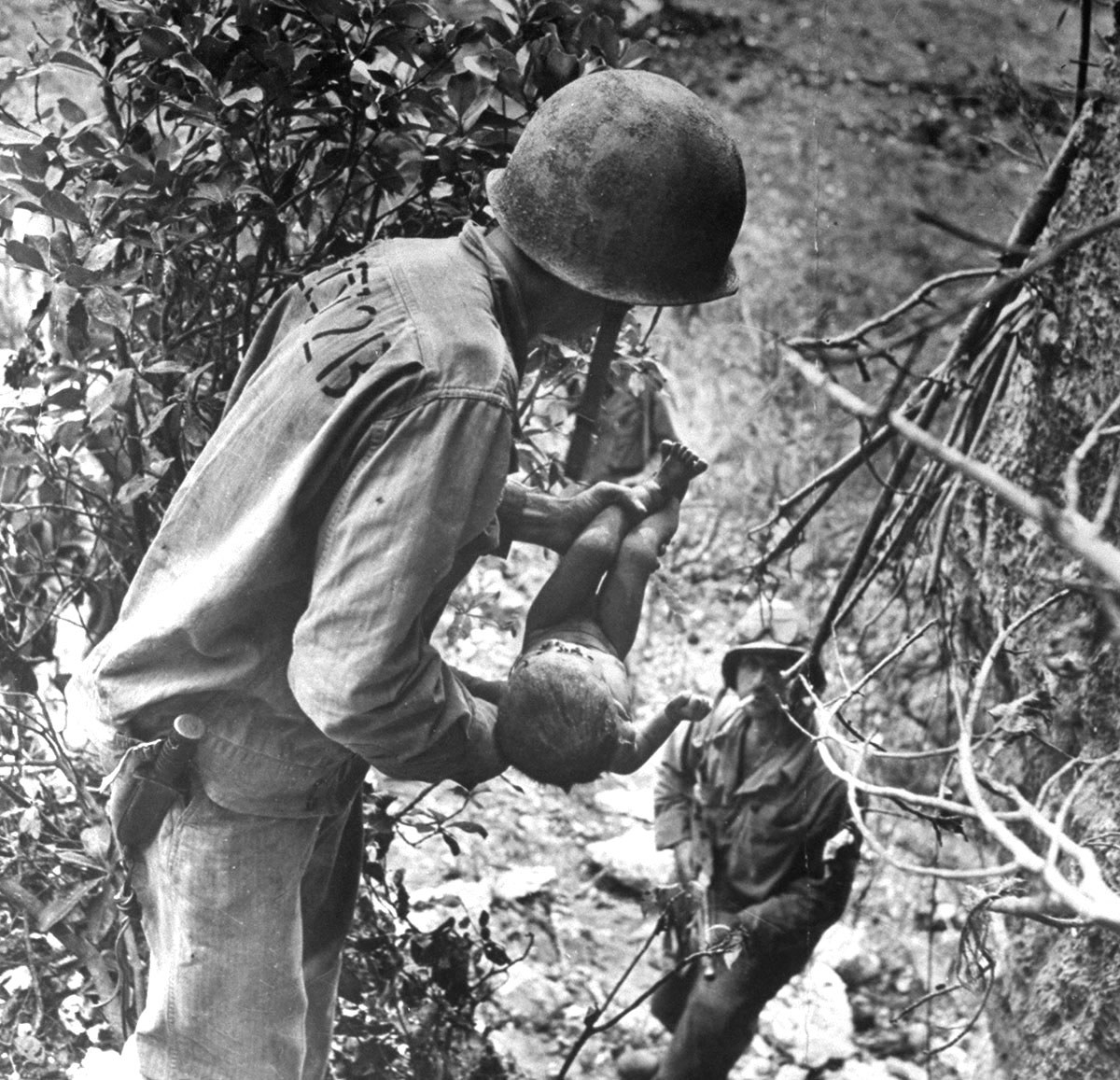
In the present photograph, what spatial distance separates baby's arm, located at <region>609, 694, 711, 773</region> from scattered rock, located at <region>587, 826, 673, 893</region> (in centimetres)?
270

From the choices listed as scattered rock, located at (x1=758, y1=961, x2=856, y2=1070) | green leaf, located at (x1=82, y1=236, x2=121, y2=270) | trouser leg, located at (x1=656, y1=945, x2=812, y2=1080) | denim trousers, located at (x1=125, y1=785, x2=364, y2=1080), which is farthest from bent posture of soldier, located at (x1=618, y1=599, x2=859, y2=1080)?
green leaf, located at (x1=82, y1=236, x2=121, y2=270)

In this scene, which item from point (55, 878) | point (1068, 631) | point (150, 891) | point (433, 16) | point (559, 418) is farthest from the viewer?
point (559, 418)

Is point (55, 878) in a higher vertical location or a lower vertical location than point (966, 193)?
lower

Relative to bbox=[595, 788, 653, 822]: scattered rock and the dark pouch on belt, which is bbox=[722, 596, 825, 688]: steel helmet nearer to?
bbox=[595, 788, 653, 822]: scattered rock

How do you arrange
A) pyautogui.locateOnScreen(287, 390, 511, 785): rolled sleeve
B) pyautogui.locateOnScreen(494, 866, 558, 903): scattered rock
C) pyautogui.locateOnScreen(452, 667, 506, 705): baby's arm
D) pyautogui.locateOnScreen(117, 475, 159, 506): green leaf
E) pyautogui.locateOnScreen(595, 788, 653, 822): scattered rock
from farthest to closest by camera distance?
pyautogui.locateOnScreen(595, 788, 653, 822): scattered rock → pyautogui.locateOnScreen(494, 866, 558, 903): scattered rock → pyautogui.locateOnScreen(117, 475, 159, 506): green leaf → pyautogui.locateOnScreen(452, 667, 506, 705): baby's arm → pyautogui.locateOnScreen(287, 390, 511, 785): rolled sleeve

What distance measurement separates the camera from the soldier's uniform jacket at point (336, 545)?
1982 mm

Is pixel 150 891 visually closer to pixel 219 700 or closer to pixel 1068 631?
pixel 219 700

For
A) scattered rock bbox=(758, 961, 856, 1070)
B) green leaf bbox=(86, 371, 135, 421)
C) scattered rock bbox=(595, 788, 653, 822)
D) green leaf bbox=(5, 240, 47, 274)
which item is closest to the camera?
green leaf bbox=(5, 240, 47, 274)

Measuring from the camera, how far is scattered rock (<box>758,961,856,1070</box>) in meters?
4.62

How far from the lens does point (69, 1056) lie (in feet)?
10.4

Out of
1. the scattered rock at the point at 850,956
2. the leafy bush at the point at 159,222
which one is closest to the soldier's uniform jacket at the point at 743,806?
the scattered rock at the point at 850,956

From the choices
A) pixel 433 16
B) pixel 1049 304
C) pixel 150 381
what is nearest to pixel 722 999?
pixel 1049 304

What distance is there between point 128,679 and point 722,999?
2576 millimetres

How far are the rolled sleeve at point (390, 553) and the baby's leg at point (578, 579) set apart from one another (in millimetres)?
347
